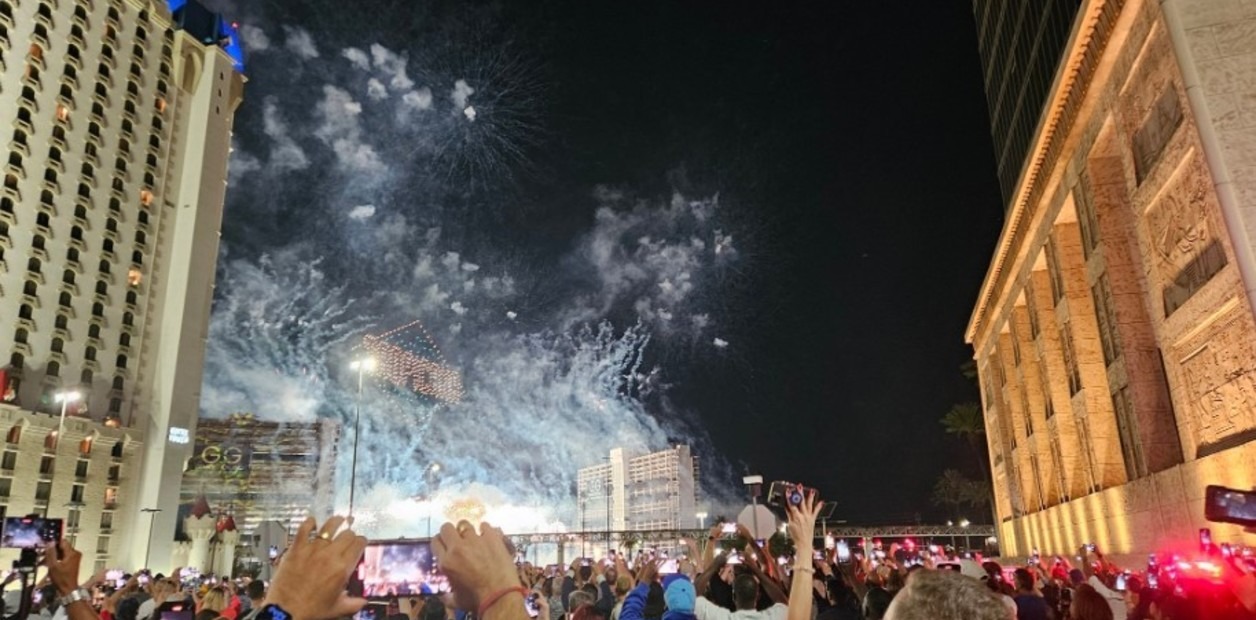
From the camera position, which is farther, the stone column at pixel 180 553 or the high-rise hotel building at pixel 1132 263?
the stone column at pixel 180 553

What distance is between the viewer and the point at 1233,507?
25.3ft

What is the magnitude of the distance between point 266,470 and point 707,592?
12630 cm

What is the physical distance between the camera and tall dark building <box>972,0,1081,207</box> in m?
34.8

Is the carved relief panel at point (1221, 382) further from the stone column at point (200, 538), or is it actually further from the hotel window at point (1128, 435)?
the stone column at point (200, 538)

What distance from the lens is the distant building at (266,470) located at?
4259 inches

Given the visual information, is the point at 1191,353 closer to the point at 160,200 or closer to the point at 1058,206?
the point at 1058,206

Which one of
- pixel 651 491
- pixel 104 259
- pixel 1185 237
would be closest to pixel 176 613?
pixel 1185 237

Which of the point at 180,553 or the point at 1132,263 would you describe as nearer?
the point at 1132,263

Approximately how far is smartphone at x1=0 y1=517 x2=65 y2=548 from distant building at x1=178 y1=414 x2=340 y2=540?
111 metres

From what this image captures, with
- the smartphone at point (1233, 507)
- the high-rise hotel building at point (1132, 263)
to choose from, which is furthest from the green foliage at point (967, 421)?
the smartphone at point (1233, 507)

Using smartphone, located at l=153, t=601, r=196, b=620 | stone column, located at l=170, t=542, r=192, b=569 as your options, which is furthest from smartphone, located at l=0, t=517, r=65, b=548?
stone column, located at l=170, t=542, r=192, b=569

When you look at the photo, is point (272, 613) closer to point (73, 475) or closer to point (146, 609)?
point (146, 609)

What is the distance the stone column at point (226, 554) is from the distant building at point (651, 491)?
86.9 metres

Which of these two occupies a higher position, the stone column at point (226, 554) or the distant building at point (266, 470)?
the distant building at point (266, 470)
